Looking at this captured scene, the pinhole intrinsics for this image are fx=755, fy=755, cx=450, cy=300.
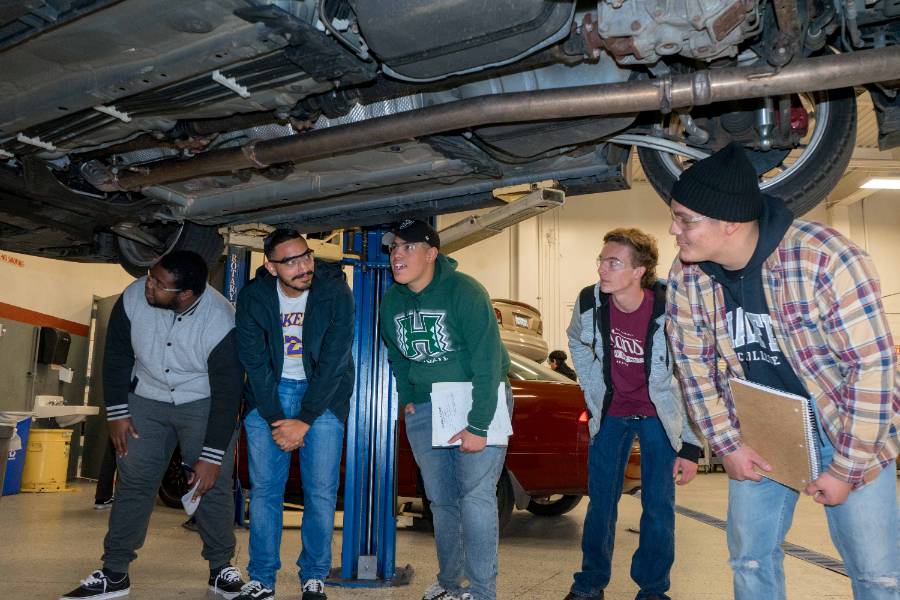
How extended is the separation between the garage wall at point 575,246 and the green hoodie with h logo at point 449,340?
990cm

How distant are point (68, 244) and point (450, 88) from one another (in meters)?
2.76

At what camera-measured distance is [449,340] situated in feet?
10.3

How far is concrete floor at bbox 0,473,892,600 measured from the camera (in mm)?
3416

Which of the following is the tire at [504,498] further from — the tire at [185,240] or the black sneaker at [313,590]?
the tire at [185,240]

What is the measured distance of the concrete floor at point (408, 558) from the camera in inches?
134

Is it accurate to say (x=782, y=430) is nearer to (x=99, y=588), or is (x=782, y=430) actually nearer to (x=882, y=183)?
(x=99, y=588)

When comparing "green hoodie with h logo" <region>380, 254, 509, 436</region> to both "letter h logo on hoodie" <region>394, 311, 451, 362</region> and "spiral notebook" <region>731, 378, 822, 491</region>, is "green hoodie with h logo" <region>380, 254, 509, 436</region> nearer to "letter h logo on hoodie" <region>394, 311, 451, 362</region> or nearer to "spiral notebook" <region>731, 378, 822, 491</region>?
"letter h logo on hoodie" <region>394, 311, 451, 362</region>

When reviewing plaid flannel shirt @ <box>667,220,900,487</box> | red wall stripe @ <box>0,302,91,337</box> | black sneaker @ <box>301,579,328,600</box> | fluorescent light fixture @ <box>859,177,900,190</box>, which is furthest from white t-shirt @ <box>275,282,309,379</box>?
fluorescent light fixture @ <box>859,177,900,190</box>

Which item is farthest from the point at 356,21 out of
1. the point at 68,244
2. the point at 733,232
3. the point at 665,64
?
the point at 68,244

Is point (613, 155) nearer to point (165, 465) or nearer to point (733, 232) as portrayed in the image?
point (733, 232)

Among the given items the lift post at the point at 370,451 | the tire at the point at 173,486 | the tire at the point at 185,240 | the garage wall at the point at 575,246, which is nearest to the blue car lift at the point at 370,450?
the lift post at the point at 370,451

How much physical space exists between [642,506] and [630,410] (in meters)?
0.39

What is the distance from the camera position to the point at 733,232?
1938 millimetres

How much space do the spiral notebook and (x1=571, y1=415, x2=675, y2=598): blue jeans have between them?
39.6 inches
